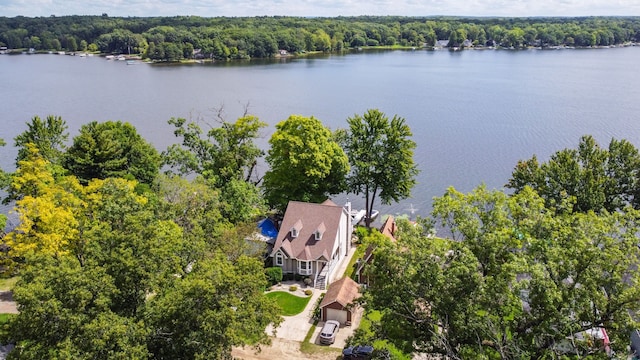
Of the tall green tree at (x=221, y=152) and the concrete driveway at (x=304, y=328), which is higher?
the tall green tree at (x=221, y=152)

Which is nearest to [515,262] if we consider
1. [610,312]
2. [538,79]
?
[610,312]

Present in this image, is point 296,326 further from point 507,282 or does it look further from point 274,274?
point 507,282

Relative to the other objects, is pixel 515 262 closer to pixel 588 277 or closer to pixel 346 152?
pixel 588 277

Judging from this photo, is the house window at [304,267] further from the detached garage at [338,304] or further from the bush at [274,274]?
the detached garage at [338,304]

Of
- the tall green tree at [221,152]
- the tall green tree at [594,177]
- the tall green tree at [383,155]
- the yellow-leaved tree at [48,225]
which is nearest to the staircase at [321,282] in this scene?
the tall green tree at [383,155]

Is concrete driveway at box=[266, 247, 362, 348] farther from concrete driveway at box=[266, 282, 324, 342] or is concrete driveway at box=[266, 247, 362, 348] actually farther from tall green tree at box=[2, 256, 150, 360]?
tall green tree at box=[2, 256, 150, 360]
